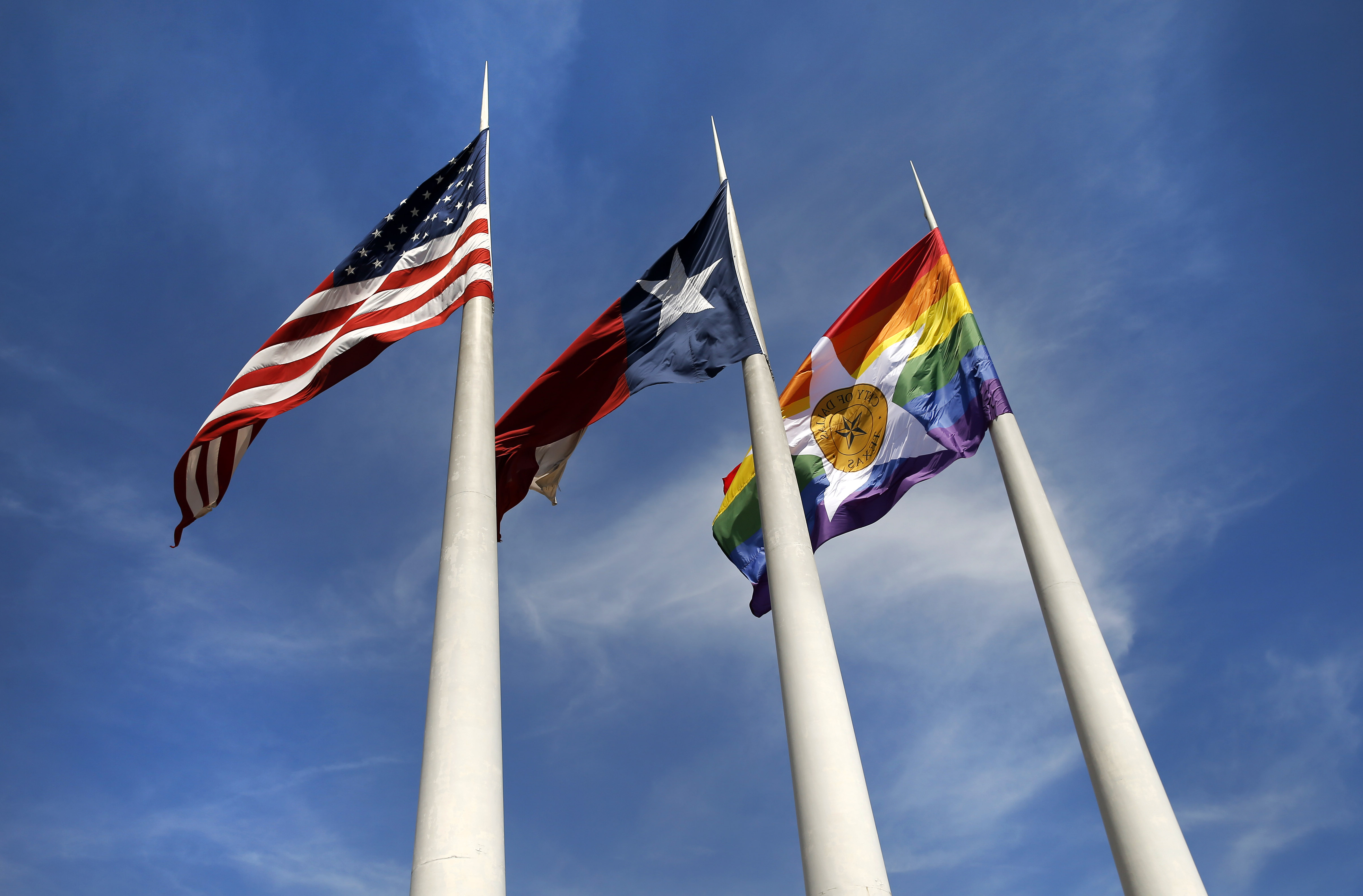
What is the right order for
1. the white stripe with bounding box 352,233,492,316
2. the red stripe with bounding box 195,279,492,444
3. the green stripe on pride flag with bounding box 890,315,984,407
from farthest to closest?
the green stripe on pride flag with bounding box 890,315,984,407 → the white stripe with bounding box 352,233,492,316 → the red stripe with bounding box 195,279,492,444

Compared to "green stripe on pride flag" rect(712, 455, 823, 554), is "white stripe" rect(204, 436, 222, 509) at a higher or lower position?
lower

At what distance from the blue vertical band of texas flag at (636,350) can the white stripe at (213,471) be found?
5.40 meters

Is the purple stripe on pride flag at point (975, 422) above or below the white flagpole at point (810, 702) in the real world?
above

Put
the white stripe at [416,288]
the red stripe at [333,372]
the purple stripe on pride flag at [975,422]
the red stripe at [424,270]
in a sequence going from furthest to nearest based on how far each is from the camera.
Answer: the purple stripe on pride flag at [975,422] < the red stripe at [424,270] < the white stripe at [416,288] < the red stripe at [333,372]

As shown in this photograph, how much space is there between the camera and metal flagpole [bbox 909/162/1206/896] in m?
12.9

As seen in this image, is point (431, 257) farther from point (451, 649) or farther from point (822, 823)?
point (822, 823)

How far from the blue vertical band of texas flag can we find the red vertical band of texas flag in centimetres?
2

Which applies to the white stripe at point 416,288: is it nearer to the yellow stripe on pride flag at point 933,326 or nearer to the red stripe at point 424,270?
the red stripe at point 424,270

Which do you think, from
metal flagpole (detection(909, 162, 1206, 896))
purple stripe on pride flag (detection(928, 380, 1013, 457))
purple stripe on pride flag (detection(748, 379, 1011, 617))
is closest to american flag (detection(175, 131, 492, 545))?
purple stripe on pride flag (detection(748, 379, 1011, 617))

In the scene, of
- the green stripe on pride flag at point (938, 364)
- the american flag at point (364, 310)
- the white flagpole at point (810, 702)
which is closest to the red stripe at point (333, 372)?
the american flag at point (364, 310)

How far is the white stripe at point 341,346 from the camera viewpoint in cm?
1653

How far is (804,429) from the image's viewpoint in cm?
2294

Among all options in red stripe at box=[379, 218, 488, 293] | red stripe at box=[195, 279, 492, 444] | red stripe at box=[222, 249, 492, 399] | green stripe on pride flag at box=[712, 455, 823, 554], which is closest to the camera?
red stripe at box=[195, 279, 492, 444]

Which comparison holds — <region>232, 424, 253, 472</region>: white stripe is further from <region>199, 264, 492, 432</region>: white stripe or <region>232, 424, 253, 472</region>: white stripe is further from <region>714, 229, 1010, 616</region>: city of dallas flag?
<region>714, 229, 1010, 616</region>: city of dallas flag
